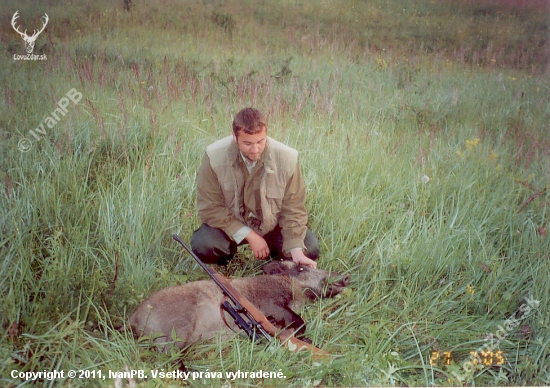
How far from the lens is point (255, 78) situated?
9.25 feet

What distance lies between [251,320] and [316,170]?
1020 mm

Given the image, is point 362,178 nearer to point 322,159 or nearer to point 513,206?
point 322,159

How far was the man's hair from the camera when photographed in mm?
2502

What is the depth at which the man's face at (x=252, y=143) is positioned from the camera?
2506 millimetres

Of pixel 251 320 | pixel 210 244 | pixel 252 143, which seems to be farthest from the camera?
pixel 210 244

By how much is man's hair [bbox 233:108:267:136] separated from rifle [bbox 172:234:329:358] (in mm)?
694

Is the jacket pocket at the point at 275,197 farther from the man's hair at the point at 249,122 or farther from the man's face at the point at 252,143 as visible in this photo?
the man's hair at the point at 249,122

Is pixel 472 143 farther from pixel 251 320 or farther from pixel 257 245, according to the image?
pixel 251 320

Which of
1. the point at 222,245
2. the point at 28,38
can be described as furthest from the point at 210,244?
the point at 28,38

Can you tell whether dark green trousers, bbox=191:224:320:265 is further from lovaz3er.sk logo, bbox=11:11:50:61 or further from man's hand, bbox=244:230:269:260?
lovaz3er.sk logo, bbox=11:11:50:61

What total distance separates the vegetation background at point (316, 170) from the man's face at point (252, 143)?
255 millimetres

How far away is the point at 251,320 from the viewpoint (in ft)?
7.83

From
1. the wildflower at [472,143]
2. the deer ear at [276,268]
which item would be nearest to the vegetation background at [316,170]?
the wildflower at [472,143]
